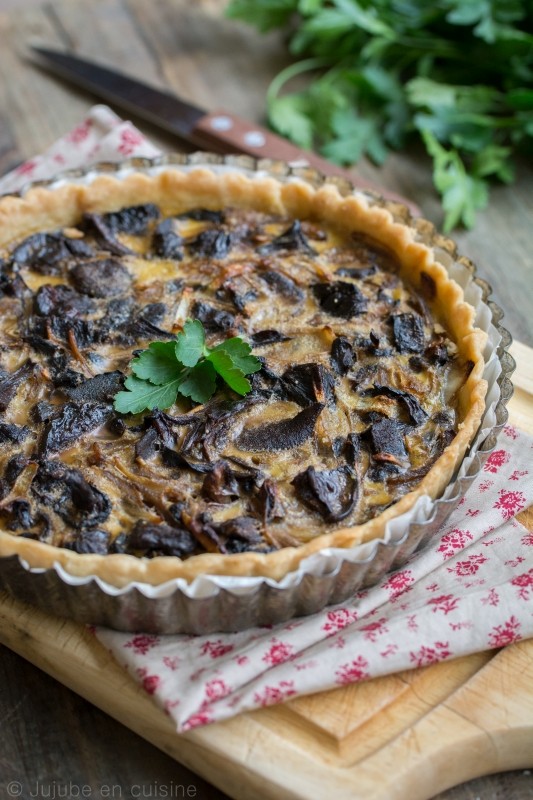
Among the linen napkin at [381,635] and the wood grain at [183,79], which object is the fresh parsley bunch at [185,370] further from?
the wood grain at [183,79]

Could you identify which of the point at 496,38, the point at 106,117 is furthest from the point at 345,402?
the point at 496,38

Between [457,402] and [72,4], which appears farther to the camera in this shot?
[72,4]

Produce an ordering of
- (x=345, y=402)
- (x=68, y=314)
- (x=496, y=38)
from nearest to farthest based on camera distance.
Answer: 1. (x=345, y=402)
2. (x=68, y=314)
3. (x=496, y=38)

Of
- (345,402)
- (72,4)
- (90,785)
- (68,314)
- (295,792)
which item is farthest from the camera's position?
(72,4)

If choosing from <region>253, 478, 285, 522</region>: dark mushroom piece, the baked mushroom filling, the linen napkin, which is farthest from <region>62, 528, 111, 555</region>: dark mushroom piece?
<region>253, 478, 285, 522</region>: dark mushroom piece

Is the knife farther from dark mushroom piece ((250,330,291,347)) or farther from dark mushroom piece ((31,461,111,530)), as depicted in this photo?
dark mushroom piece ((31,461,111,530))

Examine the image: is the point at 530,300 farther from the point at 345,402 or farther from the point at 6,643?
the point at 6,643
